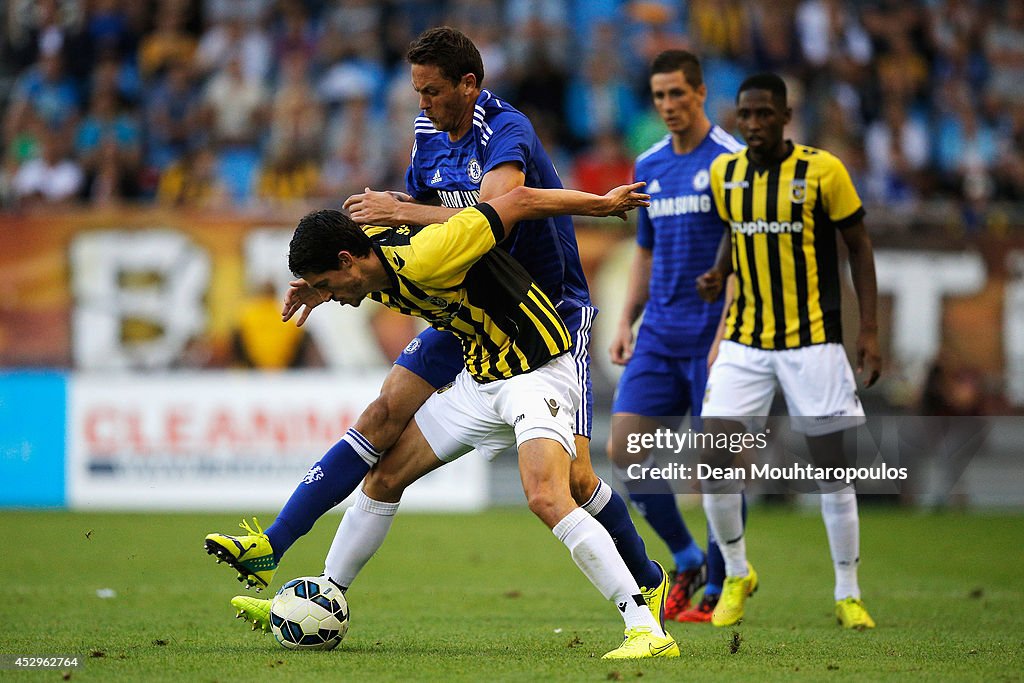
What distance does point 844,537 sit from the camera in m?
6.70

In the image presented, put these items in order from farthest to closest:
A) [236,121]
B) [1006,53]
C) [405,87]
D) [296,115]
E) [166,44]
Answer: [1006,53] < [166,44] < [405,87] < [236,121] < [296,115]

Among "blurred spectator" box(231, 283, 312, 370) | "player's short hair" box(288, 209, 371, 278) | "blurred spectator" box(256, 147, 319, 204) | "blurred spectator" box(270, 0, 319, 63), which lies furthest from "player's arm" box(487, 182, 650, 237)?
"blurred spectator" box(270, 0, 319, 63)

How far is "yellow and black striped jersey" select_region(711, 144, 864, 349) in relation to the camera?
22.0ft

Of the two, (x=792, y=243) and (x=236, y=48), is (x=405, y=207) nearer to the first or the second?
(x=792, y=243)

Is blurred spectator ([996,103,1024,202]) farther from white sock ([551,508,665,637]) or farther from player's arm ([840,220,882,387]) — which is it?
white sock ([551,508,665,637])

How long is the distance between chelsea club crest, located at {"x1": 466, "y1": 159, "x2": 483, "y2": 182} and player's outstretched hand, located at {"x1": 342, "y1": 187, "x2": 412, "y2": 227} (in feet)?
1.82

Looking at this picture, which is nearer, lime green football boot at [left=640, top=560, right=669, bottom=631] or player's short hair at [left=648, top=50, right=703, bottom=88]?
lime green football boot at [left=640, top=560, right=669, bottom=631]

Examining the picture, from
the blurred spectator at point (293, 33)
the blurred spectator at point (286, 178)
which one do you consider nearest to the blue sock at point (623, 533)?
the blurred spectator at point (286, 178)

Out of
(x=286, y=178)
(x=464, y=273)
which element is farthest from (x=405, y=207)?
(x=286, y=178)

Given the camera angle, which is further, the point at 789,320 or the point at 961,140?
the point at 961,140

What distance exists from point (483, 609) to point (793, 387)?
6.65ft

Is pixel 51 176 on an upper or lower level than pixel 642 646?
upper

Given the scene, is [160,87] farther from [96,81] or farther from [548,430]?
[548,430]

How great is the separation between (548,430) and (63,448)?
913cm
